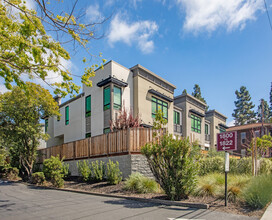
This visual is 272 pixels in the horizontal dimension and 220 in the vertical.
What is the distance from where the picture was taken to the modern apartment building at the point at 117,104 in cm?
1775

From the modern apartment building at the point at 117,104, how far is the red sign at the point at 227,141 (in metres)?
8.64

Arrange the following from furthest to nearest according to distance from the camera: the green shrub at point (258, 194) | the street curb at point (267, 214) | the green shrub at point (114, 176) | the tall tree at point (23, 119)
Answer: the tall tree at point (23, 119) → the green shrub at point (114, 176) → the green shrub at point (258, 194) → the street curb at point (267, 214)

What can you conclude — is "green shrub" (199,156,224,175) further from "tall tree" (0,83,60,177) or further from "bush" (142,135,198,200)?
"tall tree" (0,83,60,177)

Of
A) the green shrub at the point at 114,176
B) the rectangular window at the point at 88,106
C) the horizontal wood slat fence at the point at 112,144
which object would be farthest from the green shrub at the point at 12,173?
the green shrub at the point at 114,176

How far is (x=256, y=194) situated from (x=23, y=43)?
825 cm

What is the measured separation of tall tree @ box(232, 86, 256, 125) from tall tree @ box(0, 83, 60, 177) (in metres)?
56.6

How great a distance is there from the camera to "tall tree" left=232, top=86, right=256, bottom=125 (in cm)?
6144

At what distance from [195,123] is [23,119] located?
19.1m

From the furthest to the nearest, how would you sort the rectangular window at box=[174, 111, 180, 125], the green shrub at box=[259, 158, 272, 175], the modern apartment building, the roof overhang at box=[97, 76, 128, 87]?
the rectangular window at box=[174, 111, 180, 125], the modern apartment building, the roof overhang at box=[97, 76, 128, 87], the green shrub at box=[259, 158, 272, 175]

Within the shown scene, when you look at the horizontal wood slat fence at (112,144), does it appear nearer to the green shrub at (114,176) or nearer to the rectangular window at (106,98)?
the green shrub at (114,176)

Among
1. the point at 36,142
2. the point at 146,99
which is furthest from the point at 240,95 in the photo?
the point at 36,142

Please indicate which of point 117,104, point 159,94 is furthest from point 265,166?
point 117,104

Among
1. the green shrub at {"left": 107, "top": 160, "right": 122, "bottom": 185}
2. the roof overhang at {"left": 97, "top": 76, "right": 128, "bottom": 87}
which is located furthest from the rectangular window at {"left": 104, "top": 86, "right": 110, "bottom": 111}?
the green shrub at {"left": 107, "top": 160, "right": 122, "bottom": 185}

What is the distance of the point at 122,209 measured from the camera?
23.8 feet
